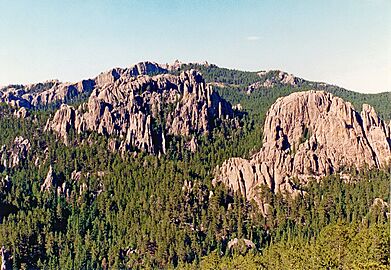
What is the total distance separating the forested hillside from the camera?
9106 cm

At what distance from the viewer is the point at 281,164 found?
125938mm

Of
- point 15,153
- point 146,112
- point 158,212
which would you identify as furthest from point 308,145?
point 15,153

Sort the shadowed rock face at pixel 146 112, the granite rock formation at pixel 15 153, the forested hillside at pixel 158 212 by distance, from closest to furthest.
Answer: the forested hillside at pixel 158 212 → the granite rock formation at pixel 15 153 → the shadowed rock face at pixel 146 112

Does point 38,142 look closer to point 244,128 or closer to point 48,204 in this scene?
point 48,204

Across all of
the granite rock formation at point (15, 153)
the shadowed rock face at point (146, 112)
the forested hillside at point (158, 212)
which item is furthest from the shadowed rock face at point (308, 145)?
the granite rock formation at point (15, 153)

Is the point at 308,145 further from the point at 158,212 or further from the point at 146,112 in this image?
the point at 146,112

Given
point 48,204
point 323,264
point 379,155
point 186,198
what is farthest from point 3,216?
point 379,155

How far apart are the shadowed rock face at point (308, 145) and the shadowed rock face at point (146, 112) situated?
1107 inches

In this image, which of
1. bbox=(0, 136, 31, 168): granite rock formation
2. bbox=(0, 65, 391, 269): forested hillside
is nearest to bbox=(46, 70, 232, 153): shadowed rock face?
bbox=(0, 65, 391, 269): forested hillside

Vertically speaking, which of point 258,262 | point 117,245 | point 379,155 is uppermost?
point 379,155

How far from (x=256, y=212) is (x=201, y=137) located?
55.6m

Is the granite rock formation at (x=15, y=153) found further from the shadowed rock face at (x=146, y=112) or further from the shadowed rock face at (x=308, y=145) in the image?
the shadowed rock face at (x=308, y=145)

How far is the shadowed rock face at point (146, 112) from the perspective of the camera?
151875 millimetres

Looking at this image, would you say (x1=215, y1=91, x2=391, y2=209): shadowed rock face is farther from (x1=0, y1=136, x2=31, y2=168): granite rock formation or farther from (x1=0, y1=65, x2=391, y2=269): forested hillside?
(x1=0, y1=136, x2=31, y2=168): granite rock formation
